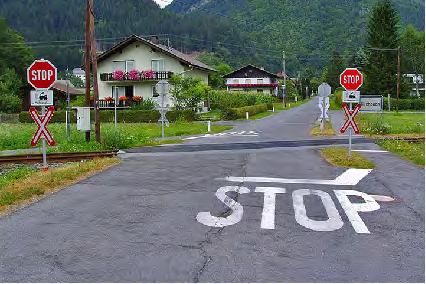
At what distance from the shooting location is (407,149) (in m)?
18.7

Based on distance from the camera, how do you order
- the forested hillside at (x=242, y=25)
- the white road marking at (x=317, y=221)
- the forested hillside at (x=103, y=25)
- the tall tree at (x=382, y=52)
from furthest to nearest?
the forested hillside at (x=242, y=25) < the forested hillside at (x=103, y=25) < the tall tree at (x=382, y=52) < the white road marking at (x=317, y=221)

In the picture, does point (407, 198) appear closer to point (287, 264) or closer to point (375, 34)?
point (287, 264)

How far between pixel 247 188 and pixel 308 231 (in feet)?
11.4

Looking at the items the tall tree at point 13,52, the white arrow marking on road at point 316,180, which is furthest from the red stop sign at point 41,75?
the tall tree at point 13,52

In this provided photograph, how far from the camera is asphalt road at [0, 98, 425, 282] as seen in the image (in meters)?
5.69

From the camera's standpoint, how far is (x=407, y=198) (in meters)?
10.1

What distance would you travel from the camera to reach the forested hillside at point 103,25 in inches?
5281

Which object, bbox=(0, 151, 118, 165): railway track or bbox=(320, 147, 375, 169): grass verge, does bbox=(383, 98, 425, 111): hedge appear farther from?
bbox=(0, 151, 118, 165): railway track

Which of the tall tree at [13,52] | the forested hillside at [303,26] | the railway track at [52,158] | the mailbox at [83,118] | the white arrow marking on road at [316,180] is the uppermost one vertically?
the forested hillside at [303,26]

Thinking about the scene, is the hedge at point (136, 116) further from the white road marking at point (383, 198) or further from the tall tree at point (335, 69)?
the tall tree at point (335, 69)

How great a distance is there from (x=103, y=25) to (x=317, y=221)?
147280 mm

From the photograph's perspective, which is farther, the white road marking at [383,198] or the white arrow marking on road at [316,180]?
the white arrow marking on road at [316,180]

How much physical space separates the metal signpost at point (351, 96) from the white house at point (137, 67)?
35.3 metres

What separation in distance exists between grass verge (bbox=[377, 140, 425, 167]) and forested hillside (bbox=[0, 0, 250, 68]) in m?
107
